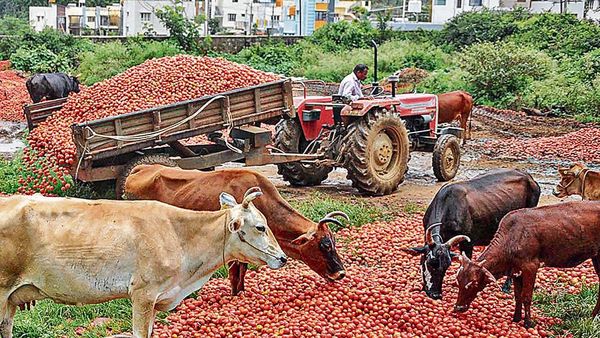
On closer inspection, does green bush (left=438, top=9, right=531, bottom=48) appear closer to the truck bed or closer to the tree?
the tree

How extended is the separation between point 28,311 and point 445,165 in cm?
870

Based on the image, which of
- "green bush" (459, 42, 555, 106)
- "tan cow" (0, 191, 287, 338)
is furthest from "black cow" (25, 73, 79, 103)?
"tan cow" (0, 191, 287, 338)

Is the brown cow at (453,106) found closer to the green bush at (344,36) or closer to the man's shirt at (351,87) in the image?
the man's shirt at (351,87)

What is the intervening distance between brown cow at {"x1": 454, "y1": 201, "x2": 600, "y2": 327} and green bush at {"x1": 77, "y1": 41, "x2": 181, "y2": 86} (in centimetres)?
2292

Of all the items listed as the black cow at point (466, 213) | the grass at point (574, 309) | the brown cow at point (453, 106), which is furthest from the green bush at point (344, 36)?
the grass at point (574, 309)

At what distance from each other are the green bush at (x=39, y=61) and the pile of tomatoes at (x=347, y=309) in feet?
88.7

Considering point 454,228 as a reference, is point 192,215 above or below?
above

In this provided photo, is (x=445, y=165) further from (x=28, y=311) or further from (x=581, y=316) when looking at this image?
(x=28, y=311)

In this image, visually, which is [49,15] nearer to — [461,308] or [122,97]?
[122,97]

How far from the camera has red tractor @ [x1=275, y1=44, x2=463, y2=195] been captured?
12.4 m

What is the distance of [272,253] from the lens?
6.01m

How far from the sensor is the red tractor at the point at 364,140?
12.4 meters

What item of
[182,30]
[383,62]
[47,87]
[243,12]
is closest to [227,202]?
[47,87]

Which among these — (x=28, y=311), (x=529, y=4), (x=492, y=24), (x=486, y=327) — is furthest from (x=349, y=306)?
(x=529, y=4)
